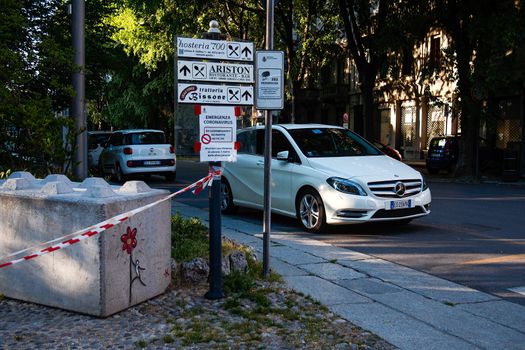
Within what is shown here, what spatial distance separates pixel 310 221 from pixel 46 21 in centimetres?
769

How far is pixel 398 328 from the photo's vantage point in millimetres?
4852

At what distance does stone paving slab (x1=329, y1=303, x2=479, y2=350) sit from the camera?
4.49 m

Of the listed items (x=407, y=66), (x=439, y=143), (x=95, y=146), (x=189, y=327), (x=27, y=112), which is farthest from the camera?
(x=407, y=66)

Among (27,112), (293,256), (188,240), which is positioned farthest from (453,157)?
(27,112)

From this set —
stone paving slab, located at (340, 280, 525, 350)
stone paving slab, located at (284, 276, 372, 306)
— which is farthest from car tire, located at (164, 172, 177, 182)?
stone paving slab, located at (340, 280, 525, 350)

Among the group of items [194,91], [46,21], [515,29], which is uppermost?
[515,29]

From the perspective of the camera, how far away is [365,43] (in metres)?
27.2

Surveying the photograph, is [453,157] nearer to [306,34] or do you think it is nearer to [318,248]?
[306,34]

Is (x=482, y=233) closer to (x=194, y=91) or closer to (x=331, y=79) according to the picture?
(x=194, y=91)

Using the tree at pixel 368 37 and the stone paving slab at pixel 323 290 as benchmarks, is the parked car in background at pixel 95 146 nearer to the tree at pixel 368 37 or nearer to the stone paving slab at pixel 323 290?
the tree at pixel 368 37

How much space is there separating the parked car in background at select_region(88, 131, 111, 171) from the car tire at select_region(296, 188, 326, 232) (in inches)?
620

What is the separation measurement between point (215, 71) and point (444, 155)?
22.2 meters

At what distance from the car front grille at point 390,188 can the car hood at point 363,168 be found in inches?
2.8

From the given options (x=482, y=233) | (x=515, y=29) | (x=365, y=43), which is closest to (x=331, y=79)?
(x=365, y=43)
